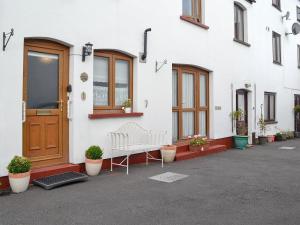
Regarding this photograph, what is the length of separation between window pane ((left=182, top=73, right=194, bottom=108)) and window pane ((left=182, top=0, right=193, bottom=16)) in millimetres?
1915

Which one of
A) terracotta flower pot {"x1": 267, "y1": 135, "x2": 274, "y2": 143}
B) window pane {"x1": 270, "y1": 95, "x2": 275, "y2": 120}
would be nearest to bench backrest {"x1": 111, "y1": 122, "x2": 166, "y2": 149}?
terracotta flower pot {"x1": 267, "y1": 135, "x2": 274, "y2": 143}

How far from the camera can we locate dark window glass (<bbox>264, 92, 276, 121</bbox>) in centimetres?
1465

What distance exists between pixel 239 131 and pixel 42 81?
27.2 ft

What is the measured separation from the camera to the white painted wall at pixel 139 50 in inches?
213

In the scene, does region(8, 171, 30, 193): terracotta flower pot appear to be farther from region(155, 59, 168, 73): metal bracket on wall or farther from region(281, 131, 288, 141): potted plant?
region(281, 131, 288, 141): potted plant

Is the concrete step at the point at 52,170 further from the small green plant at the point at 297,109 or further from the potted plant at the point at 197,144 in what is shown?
the small green plant at the point at 297,109

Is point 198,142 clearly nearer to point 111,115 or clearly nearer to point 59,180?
point 111,115

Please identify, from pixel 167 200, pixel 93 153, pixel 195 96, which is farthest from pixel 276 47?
pixel 167 200

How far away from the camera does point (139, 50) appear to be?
7797mm

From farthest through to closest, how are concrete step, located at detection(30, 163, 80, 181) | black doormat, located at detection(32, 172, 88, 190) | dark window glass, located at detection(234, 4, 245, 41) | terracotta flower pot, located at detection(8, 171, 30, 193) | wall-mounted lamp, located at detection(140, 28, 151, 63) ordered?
1. dark window glass, located at detection(234, 4, 245, 41)
2. wall-mounted lamp, located at detection(140, 28, 151, 63)
3. concrete step, located at detection(30, 163, 80, 181)
4. black doormat, located at detection(32, 172, 88, 190)
5. terracotta flower pot, located at detection(8, 171, 30, 193)

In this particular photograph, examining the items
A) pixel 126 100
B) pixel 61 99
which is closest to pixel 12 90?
pixel 61 99

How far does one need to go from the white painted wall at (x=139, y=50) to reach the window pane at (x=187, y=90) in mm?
484

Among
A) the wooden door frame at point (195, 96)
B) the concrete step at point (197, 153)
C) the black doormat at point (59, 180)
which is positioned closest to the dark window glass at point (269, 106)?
the concrete step at point (197, 153)

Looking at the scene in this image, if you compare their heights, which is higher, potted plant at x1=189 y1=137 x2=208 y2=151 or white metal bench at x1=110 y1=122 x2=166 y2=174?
white metal bench at x1=110 y1=122 x2=166 y2=174
